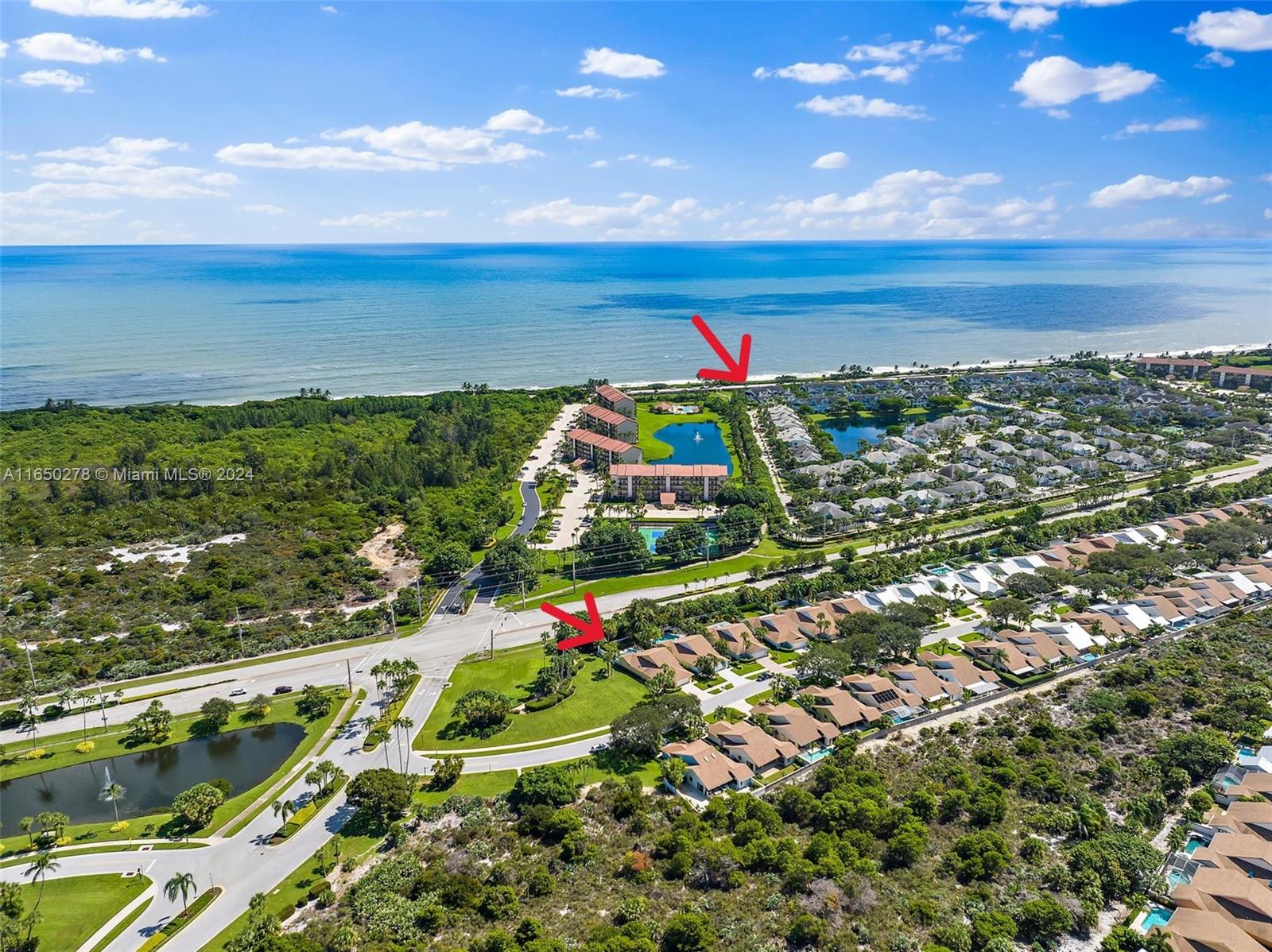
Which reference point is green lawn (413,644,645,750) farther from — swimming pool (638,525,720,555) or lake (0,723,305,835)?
swimming pool (638,525,720,555)

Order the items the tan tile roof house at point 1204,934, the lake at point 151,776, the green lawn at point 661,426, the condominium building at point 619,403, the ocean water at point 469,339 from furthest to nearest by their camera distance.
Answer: the ocean water at point 469,339 → the condominium building at point 619,403 → the green lawn at point 661,426 → the lake at point 151,776 → the tan tile roof house at point 1204,934

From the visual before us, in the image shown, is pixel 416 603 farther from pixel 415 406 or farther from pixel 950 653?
pixel 415 406

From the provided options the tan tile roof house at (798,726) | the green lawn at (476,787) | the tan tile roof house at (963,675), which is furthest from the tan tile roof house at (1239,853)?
the green lawn at (476,787)

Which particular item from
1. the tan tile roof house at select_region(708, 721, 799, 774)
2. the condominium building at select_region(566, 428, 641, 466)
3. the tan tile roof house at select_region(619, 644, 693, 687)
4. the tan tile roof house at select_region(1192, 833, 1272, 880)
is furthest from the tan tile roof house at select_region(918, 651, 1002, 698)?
the condominium building at select_region(566, 428, 641, 466)

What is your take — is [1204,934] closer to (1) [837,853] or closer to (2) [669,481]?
(1) [837,853]

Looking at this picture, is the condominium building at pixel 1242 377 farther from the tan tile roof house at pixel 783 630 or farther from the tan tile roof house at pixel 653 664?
the tan tile roof house at pixel 653 664

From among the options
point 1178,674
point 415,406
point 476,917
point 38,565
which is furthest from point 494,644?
point 415,406
